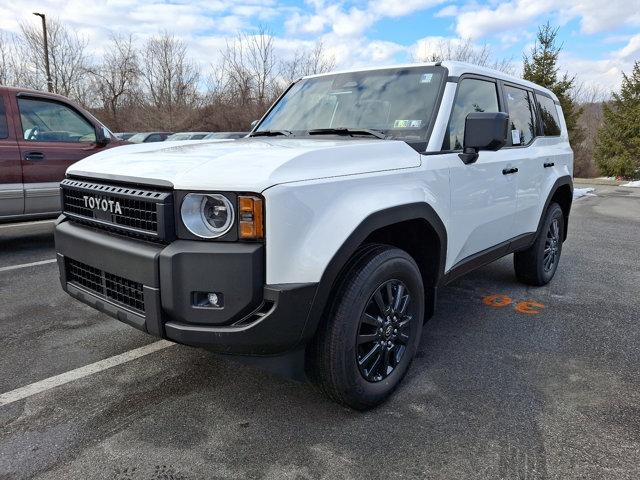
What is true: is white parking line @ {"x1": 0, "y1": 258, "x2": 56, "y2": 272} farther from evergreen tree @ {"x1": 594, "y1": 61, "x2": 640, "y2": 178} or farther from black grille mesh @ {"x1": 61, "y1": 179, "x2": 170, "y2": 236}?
evergreen tree @ {"x1": 594, "y1": 61, "x2": 640, "y2": 178}

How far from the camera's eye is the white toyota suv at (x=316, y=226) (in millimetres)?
2070

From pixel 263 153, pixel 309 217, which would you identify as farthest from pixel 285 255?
pixel 263 153

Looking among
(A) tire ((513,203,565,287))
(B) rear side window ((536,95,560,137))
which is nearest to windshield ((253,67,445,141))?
(B) rear side window ((536,95,560,137))

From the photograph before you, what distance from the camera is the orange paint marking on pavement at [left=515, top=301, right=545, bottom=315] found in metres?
4.20

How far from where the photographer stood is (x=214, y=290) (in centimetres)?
206

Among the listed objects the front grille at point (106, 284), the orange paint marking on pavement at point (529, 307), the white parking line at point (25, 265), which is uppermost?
the front grille at point (106, 284)

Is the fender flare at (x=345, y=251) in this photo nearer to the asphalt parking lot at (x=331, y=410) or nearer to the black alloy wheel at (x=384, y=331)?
the black alloy wheel at (x=384, y=331)

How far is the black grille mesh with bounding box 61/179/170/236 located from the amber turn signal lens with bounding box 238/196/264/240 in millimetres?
357

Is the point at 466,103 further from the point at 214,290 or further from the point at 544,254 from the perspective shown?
the point at 214,290

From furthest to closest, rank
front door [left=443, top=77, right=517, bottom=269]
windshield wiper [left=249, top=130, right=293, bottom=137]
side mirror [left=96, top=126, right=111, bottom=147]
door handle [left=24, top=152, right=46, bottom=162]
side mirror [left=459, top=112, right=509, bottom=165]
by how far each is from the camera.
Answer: side mirror [left=96, top=126, right=111, bottom=147]
door handle [left=24, top=152, right=46, bottom=162]
windshield wiper [left=249, top=130, right=293, bottom=137]
front door [left=443, top=77, right=517, bottom=269]
side mirror [left=459, top=112, right=509, bottom=165]

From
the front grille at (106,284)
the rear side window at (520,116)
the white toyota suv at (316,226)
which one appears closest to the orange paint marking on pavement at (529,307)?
the white toyota suv at (316,226)

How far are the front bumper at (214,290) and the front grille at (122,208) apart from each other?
0.08 m

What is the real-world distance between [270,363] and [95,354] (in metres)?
1.58

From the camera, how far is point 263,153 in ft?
7.69
